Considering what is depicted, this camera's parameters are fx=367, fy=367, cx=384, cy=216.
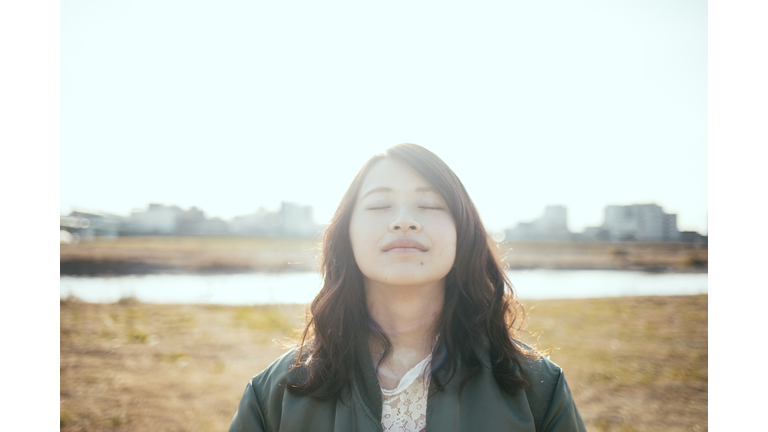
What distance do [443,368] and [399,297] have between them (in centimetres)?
37

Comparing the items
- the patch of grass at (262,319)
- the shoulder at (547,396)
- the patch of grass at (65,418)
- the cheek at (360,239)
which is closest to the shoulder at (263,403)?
the cheek at (360,239)

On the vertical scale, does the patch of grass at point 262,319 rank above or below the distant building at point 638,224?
below

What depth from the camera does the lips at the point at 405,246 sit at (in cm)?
157

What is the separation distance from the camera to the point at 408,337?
1784 mm

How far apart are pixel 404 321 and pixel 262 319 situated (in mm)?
7555

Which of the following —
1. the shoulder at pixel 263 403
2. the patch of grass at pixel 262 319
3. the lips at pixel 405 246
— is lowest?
the patch of grass at pixel 262 319

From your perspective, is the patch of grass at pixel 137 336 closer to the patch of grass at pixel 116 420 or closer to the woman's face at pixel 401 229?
the patch of grass at pixel 116 420

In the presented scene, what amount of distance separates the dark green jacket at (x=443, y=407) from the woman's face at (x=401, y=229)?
45cm

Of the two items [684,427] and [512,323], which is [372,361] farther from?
[684,427]

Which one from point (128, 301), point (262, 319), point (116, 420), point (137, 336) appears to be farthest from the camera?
point (128, 301)

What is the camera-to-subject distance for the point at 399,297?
69.2 inches

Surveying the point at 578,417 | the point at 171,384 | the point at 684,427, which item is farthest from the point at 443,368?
the point at 171,384

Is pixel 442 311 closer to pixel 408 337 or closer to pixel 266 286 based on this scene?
pixel 408 337

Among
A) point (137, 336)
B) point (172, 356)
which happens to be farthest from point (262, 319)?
point (172, 356)
